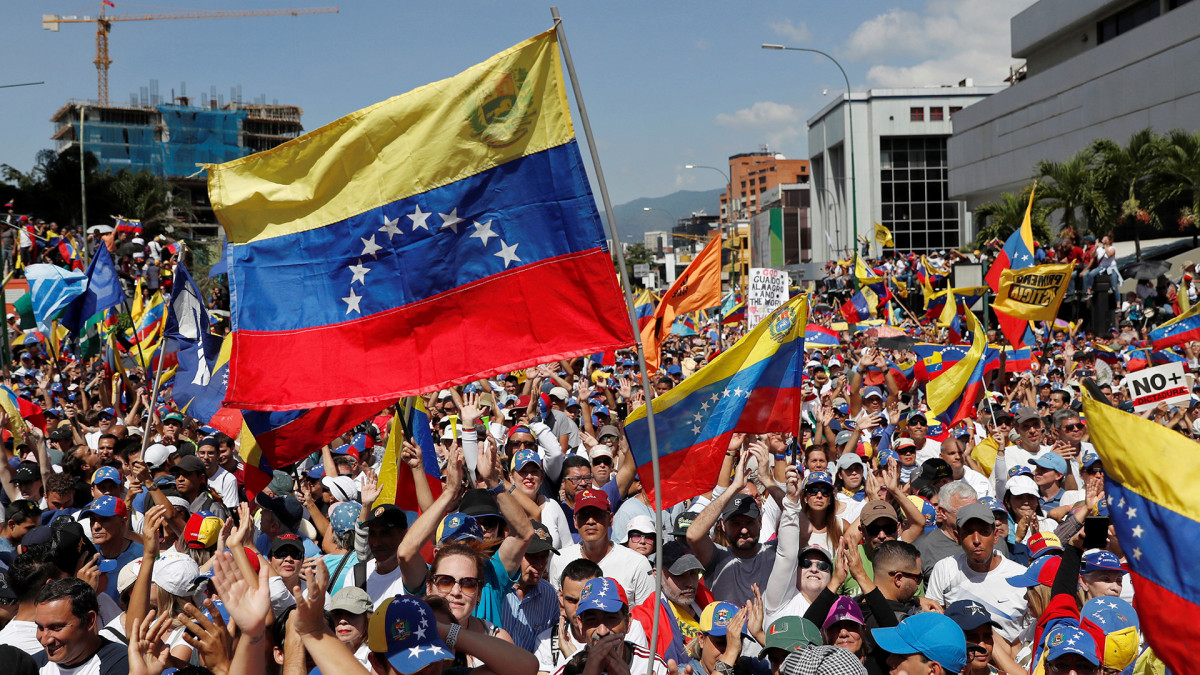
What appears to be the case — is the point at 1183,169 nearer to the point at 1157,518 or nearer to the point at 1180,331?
the point at 1180,331

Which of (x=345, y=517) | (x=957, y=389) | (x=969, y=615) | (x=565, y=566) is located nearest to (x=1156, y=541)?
(x=969, y=615)

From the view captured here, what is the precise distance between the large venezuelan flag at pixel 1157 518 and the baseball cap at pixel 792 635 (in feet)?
4.56

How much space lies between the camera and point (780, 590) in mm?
5953

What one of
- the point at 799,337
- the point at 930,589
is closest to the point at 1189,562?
the point at 930,589

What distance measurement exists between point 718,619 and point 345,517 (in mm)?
2768

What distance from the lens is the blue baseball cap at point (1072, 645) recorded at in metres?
4.27

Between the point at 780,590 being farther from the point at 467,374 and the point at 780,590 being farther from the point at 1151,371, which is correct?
the point at 1151,371

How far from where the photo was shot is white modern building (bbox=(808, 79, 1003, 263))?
84125 millimetres

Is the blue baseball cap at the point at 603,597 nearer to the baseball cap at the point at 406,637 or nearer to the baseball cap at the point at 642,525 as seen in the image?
the baseball cap at the point at 406,637

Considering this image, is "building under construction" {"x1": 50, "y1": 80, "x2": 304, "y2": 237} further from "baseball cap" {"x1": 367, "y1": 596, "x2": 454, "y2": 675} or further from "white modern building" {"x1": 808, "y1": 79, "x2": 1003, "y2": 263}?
"baseball cap" {"x1": 367, "y1": 596, "x2": 454, "y2": 675}

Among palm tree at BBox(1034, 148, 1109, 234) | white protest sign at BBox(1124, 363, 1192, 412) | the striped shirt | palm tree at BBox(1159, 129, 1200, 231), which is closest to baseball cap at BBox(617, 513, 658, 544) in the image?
the striped shirt

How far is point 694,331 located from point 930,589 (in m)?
22.6

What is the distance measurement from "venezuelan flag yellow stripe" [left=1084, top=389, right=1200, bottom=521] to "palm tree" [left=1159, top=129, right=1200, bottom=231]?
3255cm

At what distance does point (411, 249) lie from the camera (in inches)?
210
